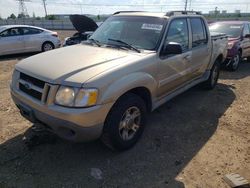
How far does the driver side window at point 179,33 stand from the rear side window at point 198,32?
304 mm

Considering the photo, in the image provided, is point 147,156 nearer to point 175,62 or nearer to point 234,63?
point 175,62

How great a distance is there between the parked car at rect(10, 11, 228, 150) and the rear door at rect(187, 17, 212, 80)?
26 millimetres

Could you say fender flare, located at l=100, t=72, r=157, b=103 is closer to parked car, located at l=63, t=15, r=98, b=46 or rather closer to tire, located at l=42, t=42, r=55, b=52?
parked car, located at l=63, t=15, r=98, b=46

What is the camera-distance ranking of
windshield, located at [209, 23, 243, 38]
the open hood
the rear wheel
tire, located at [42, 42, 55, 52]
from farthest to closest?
tire, located at [42, 42, 55, 52] < the open hood < windshield, located at [209, 23, 243, 38] < the rear wheel

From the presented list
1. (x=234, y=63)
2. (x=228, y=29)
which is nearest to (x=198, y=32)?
(x=234, y=63)

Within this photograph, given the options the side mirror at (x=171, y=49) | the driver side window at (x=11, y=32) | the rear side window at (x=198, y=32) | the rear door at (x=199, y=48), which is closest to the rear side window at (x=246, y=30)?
the rear door at (x=199, y=48)

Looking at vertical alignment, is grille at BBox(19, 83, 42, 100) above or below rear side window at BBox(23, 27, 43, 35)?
above

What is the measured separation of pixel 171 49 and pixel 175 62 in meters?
0.49

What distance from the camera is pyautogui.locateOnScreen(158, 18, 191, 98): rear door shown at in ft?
13.3

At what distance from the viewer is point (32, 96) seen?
10.7ft

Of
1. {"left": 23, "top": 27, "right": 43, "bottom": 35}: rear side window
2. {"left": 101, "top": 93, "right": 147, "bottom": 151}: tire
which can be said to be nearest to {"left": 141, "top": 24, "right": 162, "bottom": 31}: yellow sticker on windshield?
{"left": 101, "top": 93, "right": 147, "bottom": 151}: tire

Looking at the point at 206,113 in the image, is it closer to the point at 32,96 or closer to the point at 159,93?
the point at 159,93

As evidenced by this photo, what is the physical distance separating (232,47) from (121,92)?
21.5 feet

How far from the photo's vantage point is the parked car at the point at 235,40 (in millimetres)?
8508
